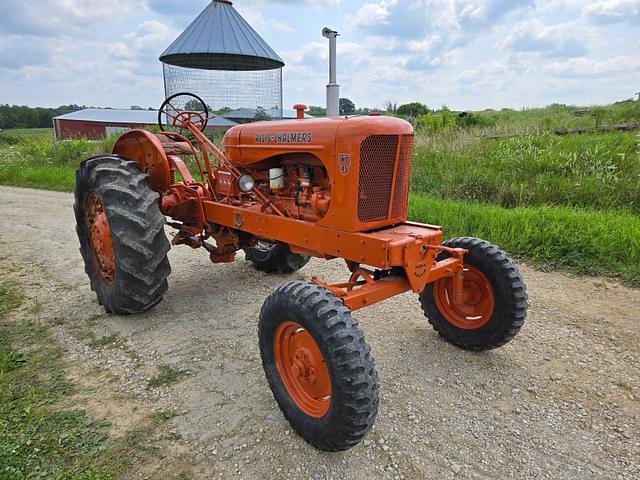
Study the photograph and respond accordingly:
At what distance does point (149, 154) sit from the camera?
4164 millimetres

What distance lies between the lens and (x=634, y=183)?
654cm

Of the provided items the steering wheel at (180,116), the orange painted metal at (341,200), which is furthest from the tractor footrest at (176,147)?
the orange painted metal at (341,200)

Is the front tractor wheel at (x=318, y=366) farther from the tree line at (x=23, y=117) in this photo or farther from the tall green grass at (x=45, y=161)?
the tree line at (x=23, y=117)

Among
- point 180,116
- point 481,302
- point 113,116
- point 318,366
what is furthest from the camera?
point 113,116

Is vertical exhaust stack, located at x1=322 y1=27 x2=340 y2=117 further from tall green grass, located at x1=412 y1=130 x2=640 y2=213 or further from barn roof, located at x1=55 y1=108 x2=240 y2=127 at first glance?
barn roof, located at x1=55 y1=108 x2=240 y2=127

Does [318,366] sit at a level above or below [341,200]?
below

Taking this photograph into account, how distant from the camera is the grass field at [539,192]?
5059 mm

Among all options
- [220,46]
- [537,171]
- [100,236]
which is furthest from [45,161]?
[537,171]

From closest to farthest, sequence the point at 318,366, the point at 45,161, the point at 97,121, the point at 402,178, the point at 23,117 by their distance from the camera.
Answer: the point at 318,366
the point at 402,178
the point at 45,161
the point at 97,121
the point at 23,117

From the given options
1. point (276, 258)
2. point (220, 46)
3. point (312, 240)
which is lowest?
point (276, 258)

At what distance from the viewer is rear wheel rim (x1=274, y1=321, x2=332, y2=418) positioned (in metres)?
2.43

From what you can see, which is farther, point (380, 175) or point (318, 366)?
point (380, 175)

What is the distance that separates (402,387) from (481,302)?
2.86ft

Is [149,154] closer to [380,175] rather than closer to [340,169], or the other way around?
[340,169]
